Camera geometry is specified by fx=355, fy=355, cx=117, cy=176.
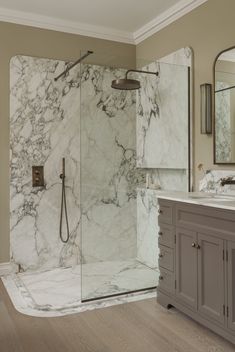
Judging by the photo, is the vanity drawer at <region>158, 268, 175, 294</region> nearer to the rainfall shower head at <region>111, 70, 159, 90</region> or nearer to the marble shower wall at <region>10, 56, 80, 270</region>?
the marble shower wall at <region>10, 56, 80, 270</region>

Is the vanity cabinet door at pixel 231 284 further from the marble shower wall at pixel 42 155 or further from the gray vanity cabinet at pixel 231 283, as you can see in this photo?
the marble shower wall at pixel 42 155

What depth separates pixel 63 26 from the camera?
3936 mm

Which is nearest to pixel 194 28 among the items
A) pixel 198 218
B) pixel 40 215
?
pixel 198 218

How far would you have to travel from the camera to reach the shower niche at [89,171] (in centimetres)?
341

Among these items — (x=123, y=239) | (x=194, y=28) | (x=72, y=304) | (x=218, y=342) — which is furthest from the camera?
(x=123, y=239)

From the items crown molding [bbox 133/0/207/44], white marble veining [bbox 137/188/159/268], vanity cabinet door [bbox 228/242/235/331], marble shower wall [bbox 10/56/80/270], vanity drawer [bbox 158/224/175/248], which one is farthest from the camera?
marble shower wall [bbox 10/56/80/270]

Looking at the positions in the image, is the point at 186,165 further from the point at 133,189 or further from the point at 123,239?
the point at 123,239

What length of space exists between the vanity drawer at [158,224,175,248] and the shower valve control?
5.27ft

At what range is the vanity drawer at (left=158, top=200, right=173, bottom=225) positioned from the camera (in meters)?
2.75

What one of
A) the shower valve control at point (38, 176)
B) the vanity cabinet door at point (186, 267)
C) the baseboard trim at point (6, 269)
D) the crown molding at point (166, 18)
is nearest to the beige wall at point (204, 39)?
the crown molding at point (166, 18)

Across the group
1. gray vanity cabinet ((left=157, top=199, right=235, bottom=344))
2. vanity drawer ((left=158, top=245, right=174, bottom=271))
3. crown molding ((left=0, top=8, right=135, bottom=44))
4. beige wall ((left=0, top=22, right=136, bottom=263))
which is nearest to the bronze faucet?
gray vanity cabinet ((left=157, top=199, right=235, bottom=344))

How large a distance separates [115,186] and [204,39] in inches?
63.0

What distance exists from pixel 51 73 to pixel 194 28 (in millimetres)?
1575

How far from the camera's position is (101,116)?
135 inches
